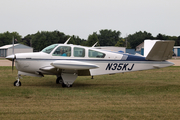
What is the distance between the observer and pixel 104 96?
27.5 ft

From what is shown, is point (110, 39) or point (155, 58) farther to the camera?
point (110, 39)

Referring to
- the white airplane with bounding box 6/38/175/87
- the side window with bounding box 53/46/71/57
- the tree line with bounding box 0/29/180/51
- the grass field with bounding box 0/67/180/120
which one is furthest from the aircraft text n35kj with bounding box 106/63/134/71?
the tree line with bounding box 0/29/180/51

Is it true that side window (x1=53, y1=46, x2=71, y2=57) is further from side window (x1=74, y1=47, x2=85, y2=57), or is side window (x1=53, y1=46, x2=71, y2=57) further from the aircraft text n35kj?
the aircraft text n35kj

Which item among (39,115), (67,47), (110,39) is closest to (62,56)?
(67,47)

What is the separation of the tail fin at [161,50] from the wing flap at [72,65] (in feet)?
9.41

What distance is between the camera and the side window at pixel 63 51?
10.6m

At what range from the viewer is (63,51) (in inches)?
419

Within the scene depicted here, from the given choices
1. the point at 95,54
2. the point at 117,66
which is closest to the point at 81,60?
the point at 95,54

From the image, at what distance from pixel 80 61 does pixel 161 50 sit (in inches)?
150

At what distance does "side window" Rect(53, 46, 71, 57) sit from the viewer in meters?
10.6

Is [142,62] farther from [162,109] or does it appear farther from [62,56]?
[162,109]

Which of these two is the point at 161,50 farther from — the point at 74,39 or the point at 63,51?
the point at 74,39

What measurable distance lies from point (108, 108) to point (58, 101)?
181 centimetres

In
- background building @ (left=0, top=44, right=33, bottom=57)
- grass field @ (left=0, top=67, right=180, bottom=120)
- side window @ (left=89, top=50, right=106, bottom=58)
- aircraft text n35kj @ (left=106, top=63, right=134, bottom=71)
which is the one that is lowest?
A: grass field @ (left=0, top=67, right=180, bottom=120)
